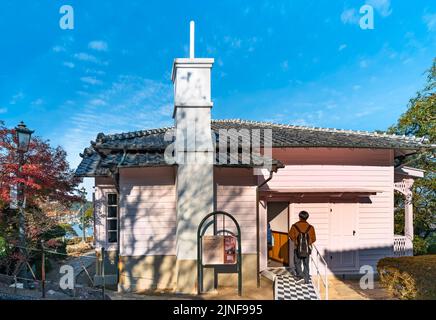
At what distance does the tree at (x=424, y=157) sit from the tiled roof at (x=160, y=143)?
2.55 metres

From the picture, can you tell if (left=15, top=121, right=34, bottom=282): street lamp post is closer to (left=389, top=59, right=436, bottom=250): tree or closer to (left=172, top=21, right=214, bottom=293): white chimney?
(left=172, top=21, right=214, bottom=293): white chimney

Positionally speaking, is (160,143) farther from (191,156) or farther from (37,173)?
(37,173)

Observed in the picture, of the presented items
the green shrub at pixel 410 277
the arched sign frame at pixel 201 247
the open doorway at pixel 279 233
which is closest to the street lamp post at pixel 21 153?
the arched sign frame at pixel 201 247

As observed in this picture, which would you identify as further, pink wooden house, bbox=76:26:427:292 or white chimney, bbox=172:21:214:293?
pink wooden house, bbox=76:26:427:292

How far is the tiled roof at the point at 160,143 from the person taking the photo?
759 cm

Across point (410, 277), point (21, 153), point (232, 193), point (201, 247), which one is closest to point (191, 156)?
point (232, 193)

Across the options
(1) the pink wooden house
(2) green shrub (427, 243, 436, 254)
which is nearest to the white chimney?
(1) the pink wooden house

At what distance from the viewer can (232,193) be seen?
757 centimetres

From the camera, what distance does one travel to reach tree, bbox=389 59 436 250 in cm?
1133

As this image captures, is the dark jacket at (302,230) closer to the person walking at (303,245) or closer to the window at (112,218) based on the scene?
the person walking at (303,245)

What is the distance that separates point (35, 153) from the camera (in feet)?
24.8

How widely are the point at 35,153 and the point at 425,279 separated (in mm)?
9299

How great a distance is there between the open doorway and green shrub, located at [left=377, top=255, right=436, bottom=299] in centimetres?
311
